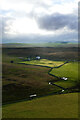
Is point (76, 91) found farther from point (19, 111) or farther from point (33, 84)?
point (19, 111)

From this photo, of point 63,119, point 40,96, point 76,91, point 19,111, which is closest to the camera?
point 63,119

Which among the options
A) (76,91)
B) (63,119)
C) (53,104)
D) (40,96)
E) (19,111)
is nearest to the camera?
(63,119)

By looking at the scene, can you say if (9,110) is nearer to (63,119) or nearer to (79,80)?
(63,119)

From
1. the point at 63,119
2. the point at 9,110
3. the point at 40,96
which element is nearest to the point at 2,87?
the point at 40,96

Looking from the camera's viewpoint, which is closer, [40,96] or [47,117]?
[47,117]

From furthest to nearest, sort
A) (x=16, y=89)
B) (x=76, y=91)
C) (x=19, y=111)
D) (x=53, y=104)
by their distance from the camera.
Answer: (x=16, y=89) → (x=76, y=91) → (x=53, y=104) → (x=19, y=111)

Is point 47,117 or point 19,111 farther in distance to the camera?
point 19,111

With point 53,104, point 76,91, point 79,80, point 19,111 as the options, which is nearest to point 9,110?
point 19,111

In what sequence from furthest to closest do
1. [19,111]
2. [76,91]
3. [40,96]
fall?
[76,91] < [40,96] < [19,111]
